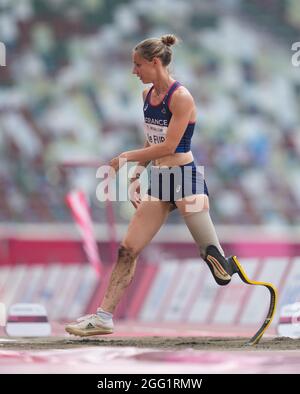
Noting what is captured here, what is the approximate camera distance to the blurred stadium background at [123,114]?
16453mm

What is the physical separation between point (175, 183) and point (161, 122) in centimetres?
41

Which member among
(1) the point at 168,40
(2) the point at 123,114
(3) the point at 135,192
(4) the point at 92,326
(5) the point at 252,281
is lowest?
(4) the point at 92,326

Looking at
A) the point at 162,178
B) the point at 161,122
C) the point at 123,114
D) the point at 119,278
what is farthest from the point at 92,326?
the point at 123,114

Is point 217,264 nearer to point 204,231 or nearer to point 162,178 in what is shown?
point 204,231

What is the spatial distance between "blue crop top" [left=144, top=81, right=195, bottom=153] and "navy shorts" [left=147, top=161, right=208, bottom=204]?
140 mm

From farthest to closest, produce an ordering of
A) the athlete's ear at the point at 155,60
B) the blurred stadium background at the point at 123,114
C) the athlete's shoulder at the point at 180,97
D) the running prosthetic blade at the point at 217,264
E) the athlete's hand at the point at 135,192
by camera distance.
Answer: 1. the blurred stadium background at the point at 123,114
2. the athlete's hand at the point at 135,192
3. the running prosthetic blade at the point at 217,264
4. the athlete's ear at the point at 155,60
5. the athlete's shoulder at the point at 180,97

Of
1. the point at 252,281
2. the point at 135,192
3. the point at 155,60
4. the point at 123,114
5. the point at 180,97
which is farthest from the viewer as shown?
the point at 123,114

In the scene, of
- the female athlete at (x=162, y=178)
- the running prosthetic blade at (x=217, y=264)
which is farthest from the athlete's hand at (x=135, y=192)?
the running prosthetic blade at (x=217, y=264)

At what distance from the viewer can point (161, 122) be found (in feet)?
21.6

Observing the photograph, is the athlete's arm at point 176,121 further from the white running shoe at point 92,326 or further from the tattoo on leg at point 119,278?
the white running shoe at point 92,326

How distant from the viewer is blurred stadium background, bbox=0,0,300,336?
16.5 metres

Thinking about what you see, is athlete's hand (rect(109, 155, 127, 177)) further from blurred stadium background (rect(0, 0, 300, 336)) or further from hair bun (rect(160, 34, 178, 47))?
blurred stadium background (rect(0, 0, 300, 336))

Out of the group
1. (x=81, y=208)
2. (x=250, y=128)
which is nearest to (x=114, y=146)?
(x=250, y=128)

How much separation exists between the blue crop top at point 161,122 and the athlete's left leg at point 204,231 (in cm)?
35
